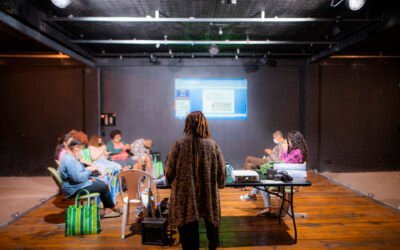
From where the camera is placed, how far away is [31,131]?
7203mm

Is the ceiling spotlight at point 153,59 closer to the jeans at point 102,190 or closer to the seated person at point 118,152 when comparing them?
the seated person at point 118,152

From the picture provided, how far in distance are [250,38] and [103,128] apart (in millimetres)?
4239

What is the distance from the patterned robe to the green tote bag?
1.66 metres

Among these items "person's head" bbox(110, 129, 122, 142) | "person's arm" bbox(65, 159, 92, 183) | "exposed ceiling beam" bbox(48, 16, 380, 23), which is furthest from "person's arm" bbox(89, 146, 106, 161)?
"exposed ceiling beam" bbox(48, 16, 380, 23)

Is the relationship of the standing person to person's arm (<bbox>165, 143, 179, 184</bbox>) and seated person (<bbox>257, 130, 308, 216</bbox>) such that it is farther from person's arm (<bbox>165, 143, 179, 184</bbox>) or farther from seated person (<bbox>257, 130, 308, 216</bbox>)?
seated person (<bbox>257, 130, 308, 216</bbox>)

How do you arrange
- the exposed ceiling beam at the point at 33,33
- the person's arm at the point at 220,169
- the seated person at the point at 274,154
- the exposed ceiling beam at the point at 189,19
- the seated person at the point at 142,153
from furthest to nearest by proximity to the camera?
the seated person at the point at 142,153, the seated person at the point at 274,154, the exposed ceiling beam at the point at 189,19, the exposed ceiling beam at the point at 33,33, the person's arm at the point at 220,169

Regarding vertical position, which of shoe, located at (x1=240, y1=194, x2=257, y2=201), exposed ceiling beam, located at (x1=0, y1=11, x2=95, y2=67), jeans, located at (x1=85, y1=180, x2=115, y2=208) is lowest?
shoe, located at (x1=240, y1=194, x2=257, y2=201)

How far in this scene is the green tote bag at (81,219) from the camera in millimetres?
3688

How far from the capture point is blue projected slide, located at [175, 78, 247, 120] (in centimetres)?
752

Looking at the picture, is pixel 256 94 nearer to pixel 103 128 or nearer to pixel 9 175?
pixel 103 128

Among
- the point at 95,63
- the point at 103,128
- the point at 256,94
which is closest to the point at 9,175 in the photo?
the point at 103,128

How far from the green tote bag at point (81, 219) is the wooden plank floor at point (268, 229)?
3.7 inches

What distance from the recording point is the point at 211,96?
7.52 meters

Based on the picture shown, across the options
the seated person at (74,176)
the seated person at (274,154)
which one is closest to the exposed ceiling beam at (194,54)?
the seated person at (274,154)
